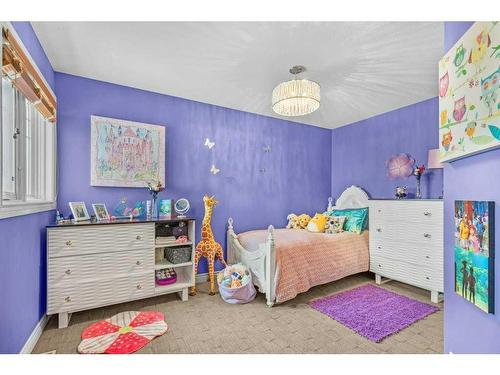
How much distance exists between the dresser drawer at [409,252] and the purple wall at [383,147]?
837mm

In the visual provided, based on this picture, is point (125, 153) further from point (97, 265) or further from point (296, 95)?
point (296, 95)

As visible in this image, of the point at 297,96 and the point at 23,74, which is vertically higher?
the point at 297,96

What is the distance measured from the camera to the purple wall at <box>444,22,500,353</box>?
1110mm

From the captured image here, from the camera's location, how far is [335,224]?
146 inches

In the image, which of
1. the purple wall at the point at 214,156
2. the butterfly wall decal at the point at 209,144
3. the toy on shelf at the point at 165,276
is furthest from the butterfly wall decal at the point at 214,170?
the toy on shelf at the point at 165,276

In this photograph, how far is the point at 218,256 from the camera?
331cm

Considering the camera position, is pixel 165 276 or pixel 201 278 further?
pixel 201 278

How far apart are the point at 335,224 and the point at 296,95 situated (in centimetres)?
210

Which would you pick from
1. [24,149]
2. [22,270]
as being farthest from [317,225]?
[24,149]

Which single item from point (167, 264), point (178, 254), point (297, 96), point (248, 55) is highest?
point (248, 55)

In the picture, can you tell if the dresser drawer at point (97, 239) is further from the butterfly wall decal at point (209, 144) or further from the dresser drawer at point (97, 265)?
the butterfly wall decal at point (209, 144)

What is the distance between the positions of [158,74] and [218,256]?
7.47ft

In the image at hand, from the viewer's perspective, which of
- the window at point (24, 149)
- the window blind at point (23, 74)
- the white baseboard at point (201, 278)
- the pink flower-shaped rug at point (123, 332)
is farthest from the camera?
the white baseboard at point (201, 278)

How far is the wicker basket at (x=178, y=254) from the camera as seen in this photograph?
111 inches
